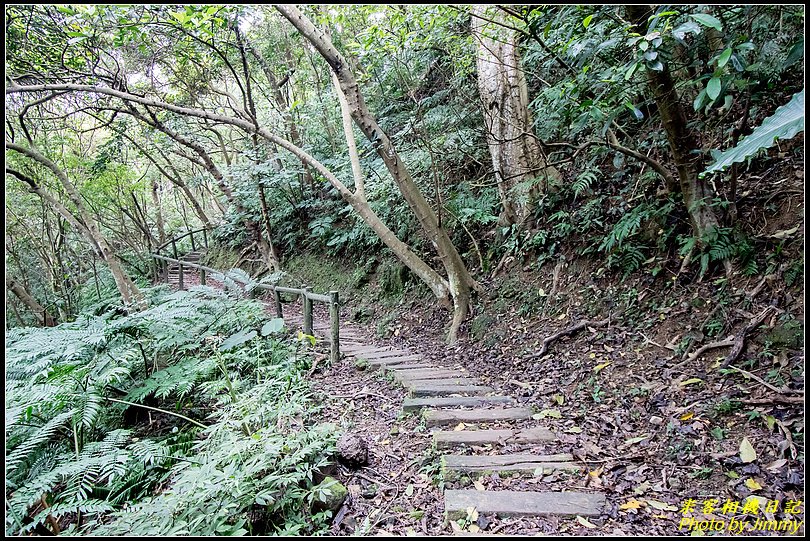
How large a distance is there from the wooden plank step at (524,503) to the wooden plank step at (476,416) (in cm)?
96

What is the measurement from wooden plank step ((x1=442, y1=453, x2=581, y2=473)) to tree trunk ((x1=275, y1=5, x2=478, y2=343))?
3097 mm

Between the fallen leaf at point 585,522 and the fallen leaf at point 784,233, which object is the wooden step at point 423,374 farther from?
the fallen leaf at point 784,233

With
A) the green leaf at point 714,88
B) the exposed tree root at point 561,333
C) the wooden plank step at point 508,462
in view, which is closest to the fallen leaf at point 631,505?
the wooden plank step at point 508,462

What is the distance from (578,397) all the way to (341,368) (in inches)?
115

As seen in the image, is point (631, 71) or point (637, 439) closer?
point (631, 71)

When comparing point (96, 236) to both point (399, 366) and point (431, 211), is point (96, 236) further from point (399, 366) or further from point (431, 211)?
point (399, 366)

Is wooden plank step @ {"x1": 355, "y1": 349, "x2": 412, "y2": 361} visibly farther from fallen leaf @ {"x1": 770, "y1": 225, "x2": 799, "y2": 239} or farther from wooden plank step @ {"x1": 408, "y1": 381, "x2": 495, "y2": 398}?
fallen leaf @ {"x1": 770, "y1": 225, "x2": 799, "y2": 239}

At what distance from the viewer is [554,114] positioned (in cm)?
582

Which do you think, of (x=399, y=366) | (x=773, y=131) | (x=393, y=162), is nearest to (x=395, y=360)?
(x=399, y=366)

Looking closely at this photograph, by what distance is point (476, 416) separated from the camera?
346cm

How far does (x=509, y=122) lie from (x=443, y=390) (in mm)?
4083

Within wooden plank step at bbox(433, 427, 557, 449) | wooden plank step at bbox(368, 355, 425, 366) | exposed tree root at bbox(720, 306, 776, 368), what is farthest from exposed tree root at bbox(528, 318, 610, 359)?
wooden plank step at bbox(368, 355, 425, 366)

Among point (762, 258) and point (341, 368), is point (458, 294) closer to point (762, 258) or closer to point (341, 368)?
point (341, 368)

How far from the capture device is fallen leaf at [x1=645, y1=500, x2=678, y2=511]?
2.24 meters
